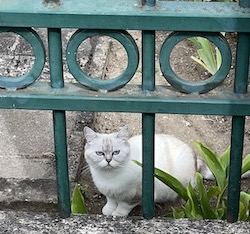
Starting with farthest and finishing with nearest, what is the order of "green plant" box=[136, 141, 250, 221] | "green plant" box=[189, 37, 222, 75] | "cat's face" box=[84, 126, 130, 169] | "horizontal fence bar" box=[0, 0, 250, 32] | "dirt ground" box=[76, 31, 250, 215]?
"green plant" box=[189, 37, 222, 75], "dirt ground" box=[76, 31, 250, 215], "cat's face" box=[84, 126, 130, 169], "green plant" box=[136, 141, 250, 221], "horizontal fence bar" box=[0, 0, 250, 32]

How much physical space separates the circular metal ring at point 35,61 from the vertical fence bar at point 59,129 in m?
0.03

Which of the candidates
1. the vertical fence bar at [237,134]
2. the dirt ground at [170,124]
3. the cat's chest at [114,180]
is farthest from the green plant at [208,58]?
the vertical fence bar at [237,134]

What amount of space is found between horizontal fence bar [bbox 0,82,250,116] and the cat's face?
1186 mm

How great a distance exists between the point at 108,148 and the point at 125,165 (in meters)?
0.14

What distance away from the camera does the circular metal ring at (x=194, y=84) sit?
7.60 feet

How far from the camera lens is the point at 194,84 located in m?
2.41

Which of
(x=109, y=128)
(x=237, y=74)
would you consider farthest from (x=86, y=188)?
(x=237, y=74)

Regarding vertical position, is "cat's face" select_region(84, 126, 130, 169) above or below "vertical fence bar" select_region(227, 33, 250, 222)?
below

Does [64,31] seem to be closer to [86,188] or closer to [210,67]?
[210,67]

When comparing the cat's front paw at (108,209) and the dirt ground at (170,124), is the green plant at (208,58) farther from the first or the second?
the cat's front paw at (108,209)

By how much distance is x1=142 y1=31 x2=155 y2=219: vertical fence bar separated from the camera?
2338 millimetres

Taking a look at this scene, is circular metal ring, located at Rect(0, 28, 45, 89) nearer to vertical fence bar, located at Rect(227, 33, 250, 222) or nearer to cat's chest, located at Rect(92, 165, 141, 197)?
vertical fence bar, located at Rect(227, 33, 250, 222)

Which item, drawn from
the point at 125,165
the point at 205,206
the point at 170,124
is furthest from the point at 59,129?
the point at 170,124

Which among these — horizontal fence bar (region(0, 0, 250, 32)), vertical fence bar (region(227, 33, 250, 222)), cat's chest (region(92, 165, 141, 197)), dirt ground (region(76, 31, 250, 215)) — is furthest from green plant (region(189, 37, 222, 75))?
horizontal fence bar (region(0, 0, 250, 32))
